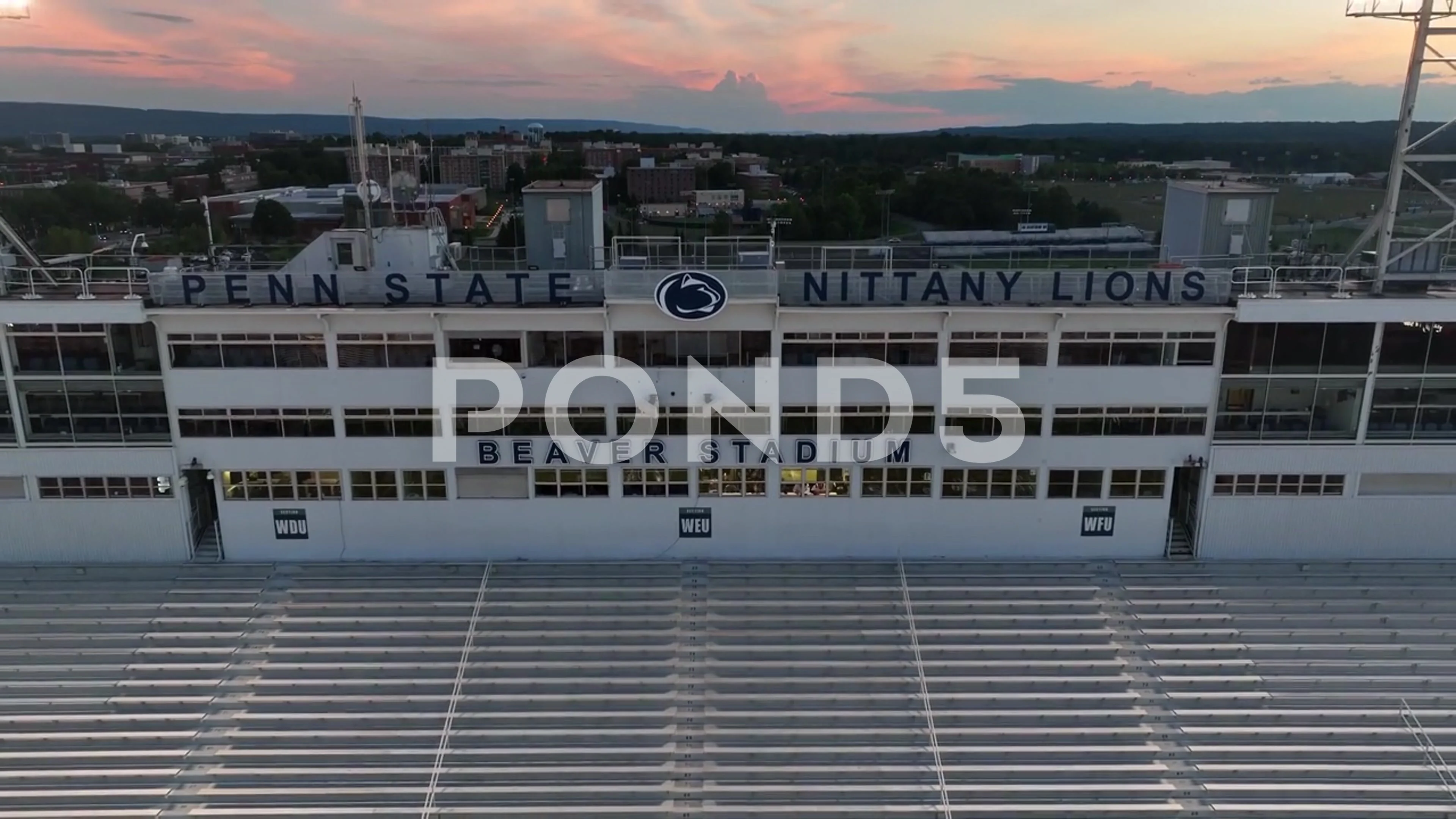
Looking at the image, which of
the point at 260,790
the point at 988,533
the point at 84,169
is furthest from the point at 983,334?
the point at 84,169

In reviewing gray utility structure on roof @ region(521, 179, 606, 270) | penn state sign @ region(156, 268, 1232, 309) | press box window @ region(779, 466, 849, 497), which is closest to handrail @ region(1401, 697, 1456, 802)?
penn state sign @ region(156, 268, 1232, 309)

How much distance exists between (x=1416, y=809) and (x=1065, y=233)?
12266mm

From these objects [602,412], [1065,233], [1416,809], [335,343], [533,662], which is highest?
[1065,233]

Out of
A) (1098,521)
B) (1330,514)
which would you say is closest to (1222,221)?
(1330,514)

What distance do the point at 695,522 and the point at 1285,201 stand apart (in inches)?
550

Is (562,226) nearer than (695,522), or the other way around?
(695,522)

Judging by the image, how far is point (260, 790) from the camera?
10.2m

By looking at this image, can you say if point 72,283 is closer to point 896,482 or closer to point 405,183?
point 405,183

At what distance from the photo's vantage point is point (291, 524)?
43.7 ft

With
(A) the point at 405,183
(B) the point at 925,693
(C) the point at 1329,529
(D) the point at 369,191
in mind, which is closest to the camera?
(B) the point at 925,693

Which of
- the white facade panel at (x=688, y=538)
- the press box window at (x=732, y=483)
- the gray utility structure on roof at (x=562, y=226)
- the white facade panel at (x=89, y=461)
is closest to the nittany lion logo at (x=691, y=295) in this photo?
the press box window at (x=732, y=483)

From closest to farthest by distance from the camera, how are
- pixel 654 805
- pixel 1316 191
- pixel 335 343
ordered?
pixel 654 805 → pixel 335 343 → pixel 1316 191

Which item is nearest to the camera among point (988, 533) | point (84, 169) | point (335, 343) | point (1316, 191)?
point (335, 343)

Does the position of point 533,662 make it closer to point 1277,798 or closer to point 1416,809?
point 1277,798
